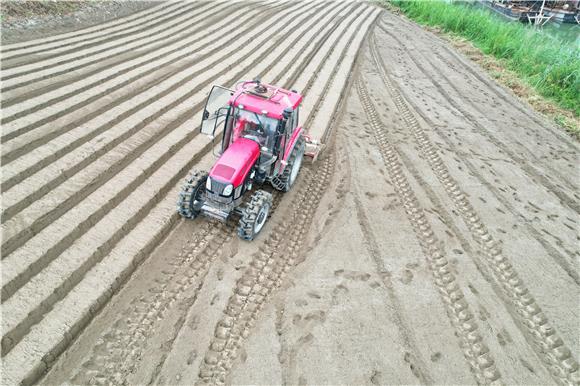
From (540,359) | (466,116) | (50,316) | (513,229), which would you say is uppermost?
(466,116)

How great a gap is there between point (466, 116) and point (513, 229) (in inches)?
157

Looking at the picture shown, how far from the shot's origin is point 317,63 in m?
10.3

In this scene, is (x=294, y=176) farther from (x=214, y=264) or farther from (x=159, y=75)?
(x=159, y=75)

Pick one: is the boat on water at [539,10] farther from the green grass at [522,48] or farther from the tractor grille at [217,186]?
the tractor grille at [217,186]

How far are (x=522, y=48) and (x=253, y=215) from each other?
11565mm

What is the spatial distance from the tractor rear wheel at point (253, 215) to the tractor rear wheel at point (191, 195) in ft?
1.87

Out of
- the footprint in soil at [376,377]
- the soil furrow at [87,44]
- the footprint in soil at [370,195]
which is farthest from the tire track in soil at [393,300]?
the soil furrow at [87,44]

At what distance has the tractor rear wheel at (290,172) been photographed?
537 cm

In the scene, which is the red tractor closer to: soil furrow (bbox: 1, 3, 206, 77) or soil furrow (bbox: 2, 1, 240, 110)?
soil furrow (bbox: 2, 1, 240, 110)

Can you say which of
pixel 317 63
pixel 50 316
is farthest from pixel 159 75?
pixel 50 316

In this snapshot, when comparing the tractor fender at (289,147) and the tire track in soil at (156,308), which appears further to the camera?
the tractor fender at (289,147)

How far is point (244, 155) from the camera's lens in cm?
464

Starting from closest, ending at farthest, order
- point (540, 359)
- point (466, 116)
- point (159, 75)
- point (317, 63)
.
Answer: point (540, 359), point (159, 75), point (466, 116), point (317, 63)

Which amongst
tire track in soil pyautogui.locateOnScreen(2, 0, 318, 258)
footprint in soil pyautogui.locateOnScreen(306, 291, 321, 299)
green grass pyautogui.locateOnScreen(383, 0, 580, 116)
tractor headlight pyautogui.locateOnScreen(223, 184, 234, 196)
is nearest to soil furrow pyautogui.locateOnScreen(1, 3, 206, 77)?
tire track in soil pyautogui.locateOnScreen(2, 0, 318, 258)
